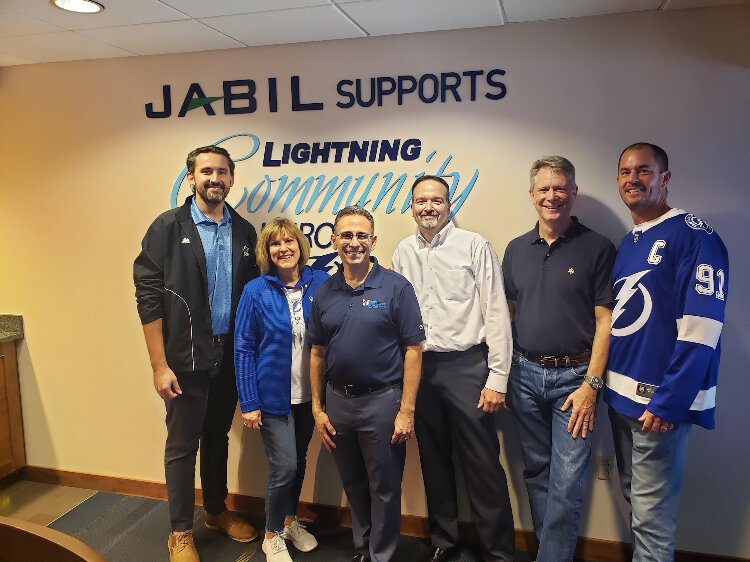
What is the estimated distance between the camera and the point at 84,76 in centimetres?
314

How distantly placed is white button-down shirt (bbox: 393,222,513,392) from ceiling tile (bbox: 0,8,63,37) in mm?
1991

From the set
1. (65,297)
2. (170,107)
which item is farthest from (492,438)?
(65,297)

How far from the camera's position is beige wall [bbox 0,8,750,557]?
2398mm

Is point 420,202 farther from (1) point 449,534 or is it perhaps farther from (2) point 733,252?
(1) point 449,534

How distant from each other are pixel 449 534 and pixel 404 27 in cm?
236

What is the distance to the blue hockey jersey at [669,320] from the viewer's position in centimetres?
192

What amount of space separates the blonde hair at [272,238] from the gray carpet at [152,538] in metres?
1.40

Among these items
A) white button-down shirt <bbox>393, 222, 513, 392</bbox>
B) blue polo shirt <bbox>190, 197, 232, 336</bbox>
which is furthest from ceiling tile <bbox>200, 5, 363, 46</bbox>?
white button-down shirt <bbox>393, 222, 513, 392</bbox>

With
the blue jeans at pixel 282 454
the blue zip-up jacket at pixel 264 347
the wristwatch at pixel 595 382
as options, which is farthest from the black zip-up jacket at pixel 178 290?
the wristwatch at pixel 595 382

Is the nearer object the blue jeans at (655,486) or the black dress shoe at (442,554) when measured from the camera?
the blue jeans at (655,486)

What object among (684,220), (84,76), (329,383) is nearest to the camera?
(684,220)

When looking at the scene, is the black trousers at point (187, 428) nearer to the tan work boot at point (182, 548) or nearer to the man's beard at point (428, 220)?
the tan work boot at point (182, 548)

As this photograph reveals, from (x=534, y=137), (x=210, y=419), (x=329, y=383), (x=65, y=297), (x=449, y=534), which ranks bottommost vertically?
(x=449, y=534)

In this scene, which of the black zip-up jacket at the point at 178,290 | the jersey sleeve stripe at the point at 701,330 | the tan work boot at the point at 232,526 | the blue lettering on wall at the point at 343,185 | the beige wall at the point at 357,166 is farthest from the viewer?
the tan work boot at the point at 232,526
